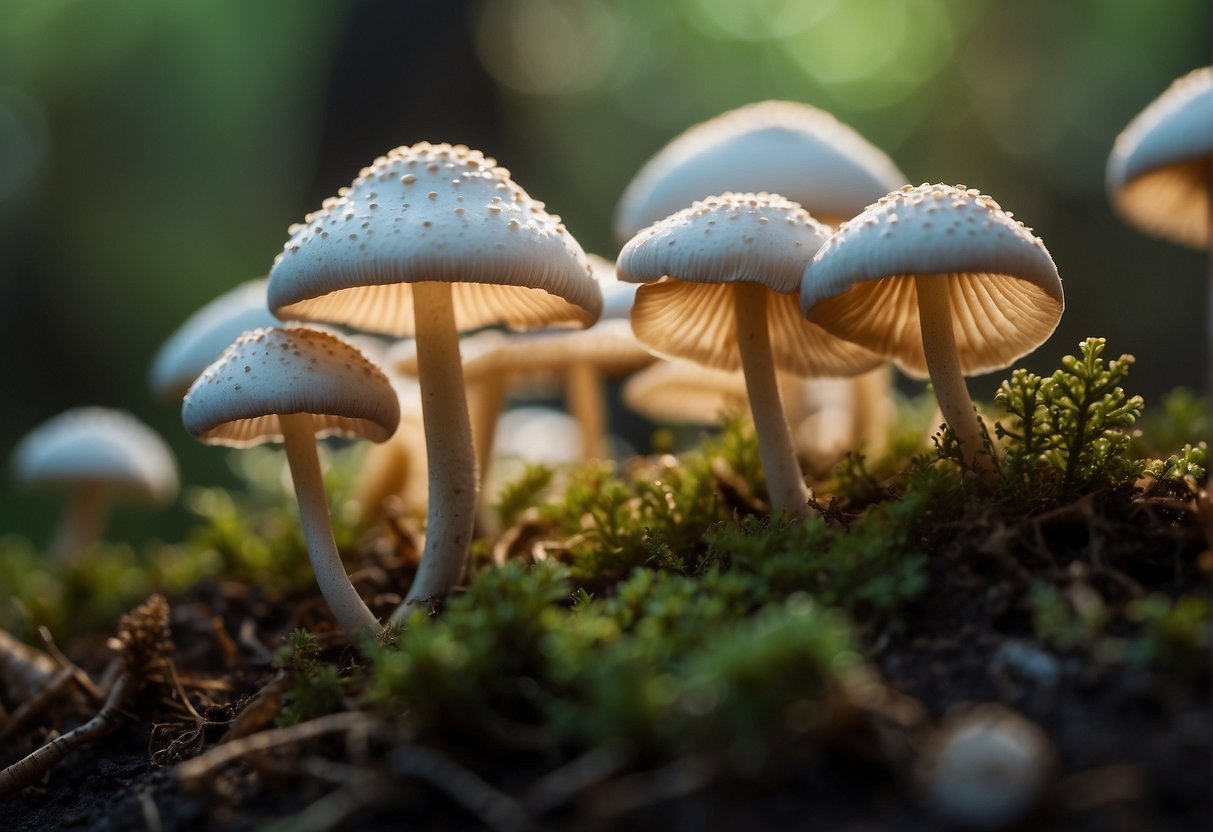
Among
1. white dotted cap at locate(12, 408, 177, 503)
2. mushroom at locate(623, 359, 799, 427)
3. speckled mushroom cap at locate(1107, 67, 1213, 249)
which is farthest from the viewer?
white dotted cap at locate(12, 408, 177, 503)

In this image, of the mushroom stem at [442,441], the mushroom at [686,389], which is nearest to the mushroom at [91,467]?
the mushroom at [686,389]

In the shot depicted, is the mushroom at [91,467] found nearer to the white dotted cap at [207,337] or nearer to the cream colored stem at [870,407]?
the white dotted cap at [207,337]

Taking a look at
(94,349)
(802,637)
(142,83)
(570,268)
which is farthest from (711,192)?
(142,83)

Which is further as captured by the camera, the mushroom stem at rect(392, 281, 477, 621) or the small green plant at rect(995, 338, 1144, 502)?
the mushroom stem at rect(392, 281, 477, 621)

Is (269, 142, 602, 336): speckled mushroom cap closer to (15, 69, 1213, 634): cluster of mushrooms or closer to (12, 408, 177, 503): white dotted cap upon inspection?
(15, 69, 1213, 634): cluster of mushrooms

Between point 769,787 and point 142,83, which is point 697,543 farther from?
point 142,83

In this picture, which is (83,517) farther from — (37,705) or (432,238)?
(432,238)

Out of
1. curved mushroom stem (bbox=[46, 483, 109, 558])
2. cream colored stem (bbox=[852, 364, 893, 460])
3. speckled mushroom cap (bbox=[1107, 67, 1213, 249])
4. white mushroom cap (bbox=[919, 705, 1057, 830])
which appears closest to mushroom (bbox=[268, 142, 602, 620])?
white mushroom cap (bbox=[919, 705, 1057, 830])
